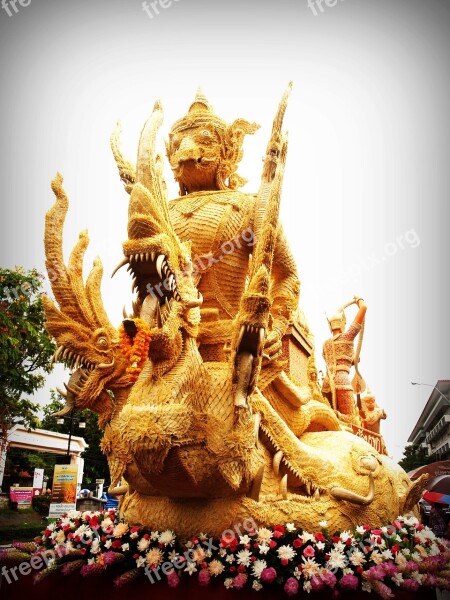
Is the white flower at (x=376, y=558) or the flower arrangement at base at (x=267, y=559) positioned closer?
the flower arrangement at base at (x=267, y=559)

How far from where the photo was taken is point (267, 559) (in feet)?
10.8

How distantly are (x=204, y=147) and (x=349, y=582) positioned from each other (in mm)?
3988

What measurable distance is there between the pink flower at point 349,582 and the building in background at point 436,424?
2038 centimetres

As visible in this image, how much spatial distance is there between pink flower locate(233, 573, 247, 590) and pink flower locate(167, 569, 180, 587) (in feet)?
1.33

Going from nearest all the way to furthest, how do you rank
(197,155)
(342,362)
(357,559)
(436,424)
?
(357,559), (197,155), (342,362), (436,424)

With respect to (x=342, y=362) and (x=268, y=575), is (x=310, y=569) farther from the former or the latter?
(x=342, y=362)

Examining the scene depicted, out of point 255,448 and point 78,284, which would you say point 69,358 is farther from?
point 255,448

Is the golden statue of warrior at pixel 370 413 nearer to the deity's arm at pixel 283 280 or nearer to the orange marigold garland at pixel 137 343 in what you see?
the deity's arm at pixel 283 280

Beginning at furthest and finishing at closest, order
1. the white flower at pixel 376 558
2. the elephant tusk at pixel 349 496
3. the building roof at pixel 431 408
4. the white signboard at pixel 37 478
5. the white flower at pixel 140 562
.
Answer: the building roof at pixel 431 408 → the white signboard at pixel 37 478 → the elephant tusk at pixel 349 496 → the white flower at pixel 376 558 → the white flower at pixel 140 562

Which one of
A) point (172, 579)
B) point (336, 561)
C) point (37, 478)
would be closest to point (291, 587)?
point (336, 561)

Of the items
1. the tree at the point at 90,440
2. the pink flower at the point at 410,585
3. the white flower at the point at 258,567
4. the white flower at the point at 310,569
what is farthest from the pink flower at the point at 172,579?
the tree at the point at 90,440

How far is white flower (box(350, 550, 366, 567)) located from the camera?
3.33 meters

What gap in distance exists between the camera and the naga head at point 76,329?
4367mm

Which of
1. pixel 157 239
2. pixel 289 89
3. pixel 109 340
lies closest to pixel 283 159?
pixel 289 89
